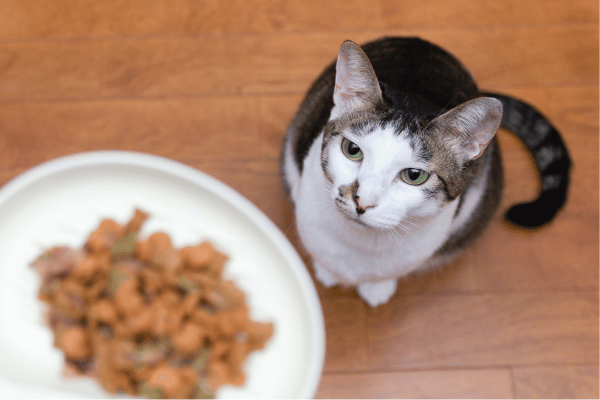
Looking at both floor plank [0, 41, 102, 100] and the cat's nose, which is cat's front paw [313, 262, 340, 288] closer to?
the cat's nose

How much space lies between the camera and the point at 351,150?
36.2 inches

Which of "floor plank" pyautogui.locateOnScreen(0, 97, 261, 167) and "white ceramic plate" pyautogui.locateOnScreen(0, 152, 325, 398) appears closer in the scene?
"white ceramic plate" pyautogui.locateOnScreen(0, 152, 325, 398)

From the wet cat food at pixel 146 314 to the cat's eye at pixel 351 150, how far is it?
1.11ft

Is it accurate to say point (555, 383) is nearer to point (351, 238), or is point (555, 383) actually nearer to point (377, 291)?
point (377, 291)

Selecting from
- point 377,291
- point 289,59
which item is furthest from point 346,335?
point 289,59

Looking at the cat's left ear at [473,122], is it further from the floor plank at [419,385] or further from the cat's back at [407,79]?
the floor plank at [419,385]

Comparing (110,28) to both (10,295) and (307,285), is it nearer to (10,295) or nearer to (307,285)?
(10,295)

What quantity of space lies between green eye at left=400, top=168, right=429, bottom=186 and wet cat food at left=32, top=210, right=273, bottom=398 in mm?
407

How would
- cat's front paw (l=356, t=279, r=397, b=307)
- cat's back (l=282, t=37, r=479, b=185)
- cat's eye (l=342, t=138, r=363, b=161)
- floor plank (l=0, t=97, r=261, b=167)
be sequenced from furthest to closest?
floor plank (l=0, t=97, r=261, b=167), cat's front paw (l=356, t=279, r=397, b=307), cat's back (l=282, t=37, r=479, b=185), cat's eye (l=342, t=138, r=363, b=161)

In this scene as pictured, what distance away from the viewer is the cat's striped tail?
4.70 feet

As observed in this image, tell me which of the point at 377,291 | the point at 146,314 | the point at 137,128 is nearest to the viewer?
the point at 146,314

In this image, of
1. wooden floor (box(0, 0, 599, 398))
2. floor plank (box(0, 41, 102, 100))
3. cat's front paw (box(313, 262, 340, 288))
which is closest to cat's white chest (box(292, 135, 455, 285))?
cat's front paw (box(313, 262, 340, 288))

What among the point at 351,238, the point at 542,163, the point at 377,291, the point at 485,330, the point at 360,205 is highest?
the point at 360,205

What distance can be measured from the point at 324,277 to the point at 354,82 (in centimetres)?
71
